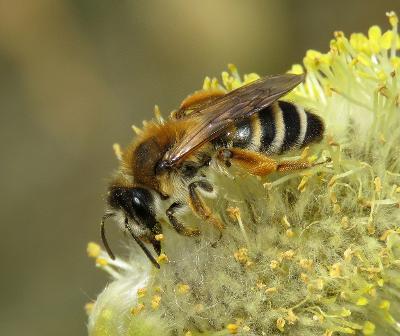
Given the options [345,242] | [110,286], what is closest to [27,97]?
[110,286]

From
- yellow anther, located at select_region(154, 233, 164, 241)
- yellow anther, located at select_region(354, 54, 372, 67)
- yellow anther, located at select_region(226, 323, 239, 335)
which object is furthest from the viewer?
yellow anther, located at select_region(354, 54, 372, 67)

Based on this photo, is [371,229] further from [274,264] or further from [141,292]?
[141,292]

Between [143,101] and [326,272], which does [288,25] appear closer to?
[143,101]

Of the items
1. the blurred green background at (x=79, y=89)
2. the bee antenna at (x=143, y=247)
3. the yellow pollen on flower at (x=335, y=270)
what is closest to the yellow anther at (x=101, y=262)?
the bee antenna at (x=143, y=247)

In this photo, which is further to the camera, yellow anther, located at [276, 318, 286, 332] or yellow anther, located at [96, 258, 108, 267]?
yellow anther, located at [96, 258, 108, 267]

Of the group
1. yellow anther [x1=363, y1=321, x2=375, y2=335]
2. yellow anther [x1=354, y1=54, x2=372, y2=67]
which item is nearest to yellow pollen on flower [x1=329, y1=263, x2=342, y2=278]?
yellow anther [x1=363, y1=321, x2=375, y2=335]

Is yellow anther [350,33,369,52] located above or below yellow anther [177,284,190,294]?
above

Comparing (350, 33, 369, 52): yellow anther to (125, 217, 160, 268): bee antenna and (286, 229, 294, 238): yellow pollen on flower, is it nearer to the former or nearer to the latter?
(286, 229, 294, 238): yellow pollen on flower
